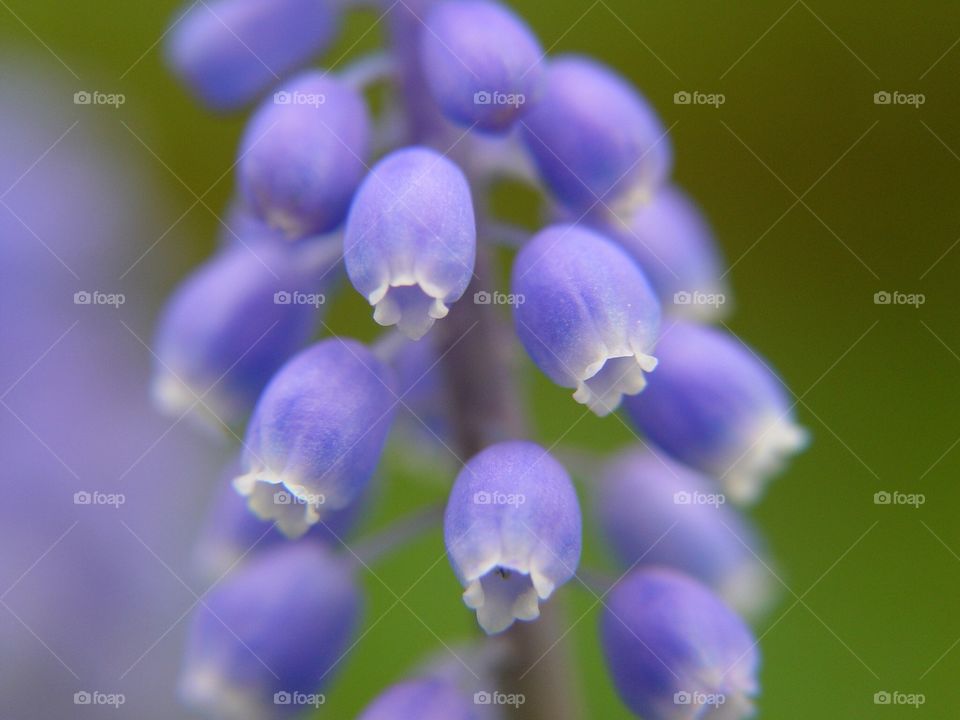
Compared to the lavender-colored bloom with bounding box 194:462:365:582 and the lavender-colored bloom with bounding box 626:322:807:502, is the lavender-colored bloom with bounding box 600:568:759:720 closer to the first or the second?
the lavender-colored bloom with bounding box 626:322:807:502

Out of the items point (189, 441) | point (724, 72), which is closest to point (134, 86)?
point (189, 441)

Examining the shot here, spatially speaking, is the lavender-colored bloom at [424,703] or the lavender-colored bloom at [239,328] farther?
the lavender-colored bloom at [239,328]

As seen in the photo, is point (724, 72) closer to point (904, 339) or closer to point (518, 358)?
point (904, 339)

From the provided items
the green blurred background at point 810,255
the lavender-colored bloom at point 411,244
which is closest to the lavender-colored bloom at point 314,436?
the lavender-colored bloom at point 411,244

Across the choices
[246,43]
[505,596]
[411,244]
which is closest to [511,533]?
[505,596]

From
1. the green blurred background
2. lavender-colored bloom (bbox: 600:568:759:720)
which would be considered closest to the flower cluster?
lavender-colored bloom (bbox: 600:568:759:720)

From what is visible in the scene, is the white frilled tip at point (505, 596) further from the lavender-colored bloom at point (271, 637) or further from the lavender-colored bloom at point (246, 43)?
the lavender-colored bloom at point (246, 43)

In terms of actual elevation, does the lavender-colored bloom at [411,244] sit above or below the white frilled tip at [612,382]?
above

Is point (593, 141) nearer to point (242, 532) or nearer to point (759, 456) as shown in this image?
point (759, 456)
